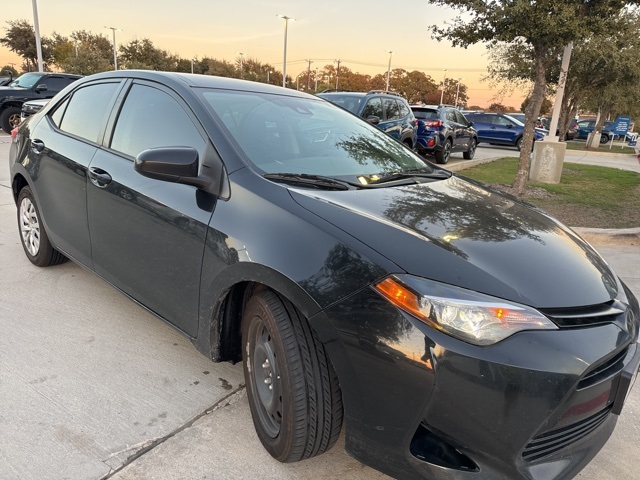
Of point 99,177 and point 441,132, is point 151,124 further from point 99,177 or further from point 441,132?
point 441,132

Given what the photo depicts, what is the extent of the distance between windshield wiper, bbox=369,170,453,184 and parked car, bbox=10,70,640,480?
0.8 inches

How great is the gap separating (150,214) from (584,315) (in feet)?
6.80

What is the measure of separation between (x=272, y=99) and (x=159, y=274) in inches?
51.1

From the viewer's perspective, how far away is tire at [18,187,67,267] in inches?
158

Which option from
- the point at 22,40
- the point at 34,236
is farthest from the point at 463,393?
the point at 22,40

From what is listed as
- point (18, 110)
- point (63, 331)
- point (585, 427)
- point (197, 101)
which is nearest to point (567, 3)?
point (197, 101)

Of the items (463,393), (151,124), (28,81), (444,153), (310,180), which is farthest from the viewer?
(28,81)

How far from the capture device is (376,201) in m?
2.21

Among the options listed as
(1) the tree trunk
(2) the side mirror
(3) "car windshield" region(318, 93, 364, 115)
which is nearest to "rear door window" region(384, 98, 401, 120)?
(3) "car windshield" region(318, 93, 364, 115)

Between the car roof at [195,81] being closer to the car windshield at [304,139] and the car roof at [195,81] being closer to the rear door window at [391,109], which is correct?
the car windshield at [304,139]

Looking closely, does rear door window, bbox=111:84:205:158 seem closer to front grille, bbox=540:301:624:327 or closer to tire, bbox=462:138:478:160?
front grille, bbox=540:301:624:327

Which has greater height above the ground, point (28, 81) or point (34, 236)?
point (28, 81)

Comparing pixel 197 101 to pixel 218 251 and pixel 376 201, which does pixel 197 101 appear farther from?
pixel 376 201

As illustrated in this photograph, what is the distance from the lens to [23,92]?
1450 cm
